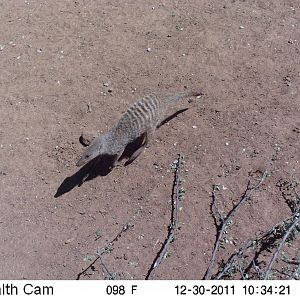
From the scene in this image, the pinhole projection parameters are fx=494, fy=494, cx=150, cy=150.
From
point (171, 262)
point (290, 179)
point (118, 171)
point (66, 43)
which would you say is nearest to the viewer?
point (171, 262)

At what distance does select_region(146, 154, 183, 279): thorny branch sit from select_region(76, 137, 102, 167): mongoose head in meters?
0.81

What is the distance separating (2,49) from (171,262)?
375cm

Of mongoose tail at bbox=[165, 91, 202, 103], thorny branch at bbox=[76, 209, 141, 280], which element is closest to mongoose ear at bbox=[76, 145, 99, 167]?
thorny branch at bbox=[76, 209, 141, 280]

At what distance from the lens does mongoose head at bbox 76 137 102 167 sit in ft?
16.0

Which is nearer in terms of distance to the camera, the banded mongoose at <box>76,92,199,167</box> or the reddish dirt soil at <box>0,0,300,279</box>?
the reddish dirt soil at <box>0,0,300,279</box>

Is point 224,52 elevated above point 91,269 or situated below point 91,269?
above

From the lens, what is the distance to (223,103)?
17.9 ft

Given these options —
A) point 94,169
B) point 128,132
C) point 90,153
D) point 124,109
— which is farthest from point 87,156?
point 124,109

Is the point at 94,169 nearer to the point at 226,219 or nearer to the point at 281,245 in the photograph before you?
the point at 226,219

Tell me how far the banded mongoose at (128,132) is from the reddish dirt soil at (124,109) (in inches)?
8.4

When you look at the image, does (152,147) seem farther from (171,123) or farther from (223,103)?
(223,103)

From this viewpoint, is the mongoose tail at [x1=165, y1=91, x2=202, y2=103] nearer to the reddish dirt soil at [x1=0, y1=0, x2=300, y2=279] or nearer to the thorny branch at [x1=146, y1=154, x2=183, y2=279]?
the reddish dirt soil at [x1=0, y1=0, x2=300, y2=279]

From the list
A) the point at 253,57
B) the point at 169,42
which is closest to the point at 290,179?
the point at 253,57

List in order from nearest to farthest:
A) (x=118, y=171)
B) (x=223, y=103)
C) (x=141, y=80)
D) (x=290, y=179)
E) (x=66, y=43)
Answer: (x=290, y=179)
(x=118, y=171)
(x=223, y=103)
(x=141, y=80)
(x=66, y=43)
